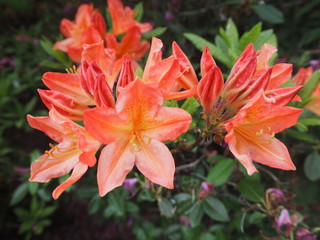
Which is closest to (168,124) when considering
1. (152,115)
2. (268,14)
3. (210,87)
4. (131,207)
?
(152,115)

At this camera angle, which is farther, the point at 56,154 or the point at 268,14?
the point at 268,14

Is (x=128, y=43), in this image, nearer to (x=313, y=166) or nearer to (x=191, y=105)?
(x=191, y=105)

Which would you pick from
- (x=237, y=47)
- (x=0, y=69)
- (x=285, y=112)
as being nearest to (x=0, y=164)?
(x=0, y=69)

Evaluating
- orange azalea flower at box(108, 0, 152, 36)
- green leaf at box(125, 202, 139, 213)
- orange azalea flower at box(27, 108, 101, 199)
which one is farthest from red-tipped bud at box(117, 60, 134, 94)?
green leaf at box(125, 202, 139, 213)

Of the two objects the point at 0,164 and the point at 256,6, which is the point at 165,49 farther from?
the point at 0,164

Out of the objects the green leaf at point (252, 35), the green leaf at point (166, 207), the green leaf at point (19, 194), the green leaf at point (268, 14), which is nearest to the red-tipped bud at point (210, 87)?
the green leaf at point (252, 35)
